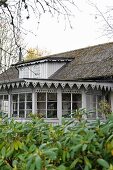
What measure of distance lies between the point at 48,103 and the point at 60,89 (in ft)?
3.72

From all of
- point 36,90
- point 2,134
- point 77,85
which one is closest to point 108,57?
point 77,85

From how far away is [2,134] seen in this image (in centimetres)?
305

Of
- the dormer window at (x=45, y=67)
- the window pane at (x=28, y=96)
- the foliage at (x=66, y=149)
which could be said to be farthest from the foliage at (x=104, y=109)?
the dormer window at (x=45, y=67)

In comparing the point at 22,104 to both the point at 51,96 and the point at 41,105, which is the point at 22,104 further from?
the point at 51,96

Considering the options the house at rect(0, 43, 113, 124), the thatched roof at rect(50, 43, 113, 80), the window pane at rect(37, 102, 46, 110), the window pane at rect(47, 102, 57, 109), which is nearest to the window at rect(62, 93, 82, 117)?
the house at rect(0, 43, 113, 124)

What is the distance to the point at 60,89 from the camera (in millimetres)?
22547

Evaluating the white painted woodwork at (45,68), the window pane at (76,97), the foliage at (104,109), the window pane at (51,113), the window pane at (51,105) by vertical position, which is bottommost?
the window pane at (51,113)

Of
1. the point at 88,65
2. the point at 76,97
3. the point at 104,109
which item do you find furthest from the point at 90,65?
the point at 104,109

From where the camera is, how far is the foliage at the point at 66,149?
2.12m

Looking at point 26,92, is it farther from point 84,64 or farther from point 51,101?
point 84,64

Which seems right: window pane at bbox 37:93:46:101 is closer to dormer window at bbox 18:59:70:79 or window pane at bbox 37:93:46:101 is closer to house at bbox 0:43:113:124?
house at bbox 0:43:113:124

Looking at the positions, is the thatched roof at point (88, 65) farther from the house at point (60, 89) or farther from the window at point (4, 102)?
the window at point (4, 102)

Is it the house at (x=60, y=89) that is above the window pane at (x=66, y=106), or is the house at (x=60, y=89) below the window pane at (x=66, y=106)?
above

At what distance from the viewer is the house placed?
21.8 metres
